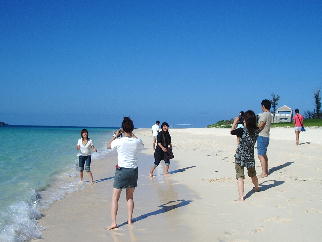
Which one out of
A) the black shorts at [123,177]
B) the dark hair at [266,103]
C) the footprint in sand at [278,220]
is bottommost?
the footprint in sand at [278,220]

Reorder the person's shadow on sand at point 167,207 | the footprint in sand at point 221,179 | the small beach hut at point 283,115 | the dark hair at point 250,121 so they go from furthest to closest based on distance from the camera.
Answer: the small beach hut at point 283,115, the footprint in sand at point 221,179, the dark hair at point 250,121, the person's shadow on sand at point 167,207

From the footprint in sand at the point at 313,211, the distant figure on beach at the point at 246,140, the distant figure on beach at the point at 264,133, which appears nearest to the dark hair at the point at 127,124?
the distant figure on beach at the point at 246,140

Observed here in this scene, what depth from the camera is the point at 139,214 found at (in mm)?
7152

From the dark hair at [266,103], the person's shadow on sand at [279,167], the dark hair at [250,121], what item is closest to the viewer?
the dark hair at [250,121]

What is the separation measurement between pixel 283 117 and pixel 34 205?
78017mm

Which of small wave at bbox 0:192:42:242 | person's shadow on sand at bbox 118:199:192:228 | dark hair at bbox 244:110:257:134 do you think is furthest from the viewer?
dark hair at bbox 244:110:257:134

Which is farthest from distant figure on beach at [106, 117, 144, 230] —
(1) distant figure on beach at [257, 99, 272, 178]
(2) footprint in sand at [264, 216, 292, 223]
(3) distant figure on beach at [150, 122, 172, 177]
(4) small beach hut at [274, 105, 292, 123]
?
(4) small beach hut at [274, 105, 292, 123]

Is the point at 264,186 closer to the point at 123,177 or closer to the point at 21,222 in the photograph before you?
the point at 123,177

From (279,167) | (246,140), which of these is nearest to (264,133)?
(279,167)

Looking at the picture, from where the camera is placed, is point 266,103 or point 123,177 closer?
point 123,177

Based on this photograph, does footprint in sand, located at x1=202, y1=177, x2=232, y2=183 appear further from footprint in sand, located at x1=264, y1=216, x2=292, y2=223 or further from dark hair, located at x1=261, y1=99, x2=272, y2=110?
footprint in sand, located at x1=264, y1=216, x2=292, y2=223

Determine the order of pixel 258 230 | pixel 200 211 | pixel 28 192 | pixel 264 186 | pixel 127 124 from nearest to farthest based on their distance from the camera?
1. pixel 258 230
2. pixel 127 124
3. pixel 200 211
4. pixel 264 186
5. pixel 28 192

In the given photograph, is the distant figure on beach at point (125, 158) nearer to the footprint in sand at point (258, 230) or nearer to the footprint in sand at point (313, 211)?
the footprint in sand at point (258, 230)

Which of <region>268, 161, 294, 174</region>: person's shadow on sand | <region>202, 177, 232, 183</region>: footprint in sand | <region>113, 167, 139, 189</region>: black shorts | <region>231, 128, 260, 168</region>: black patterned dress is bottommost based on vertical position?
<region>202, 177, 232, 183</region>: footprint in sand
